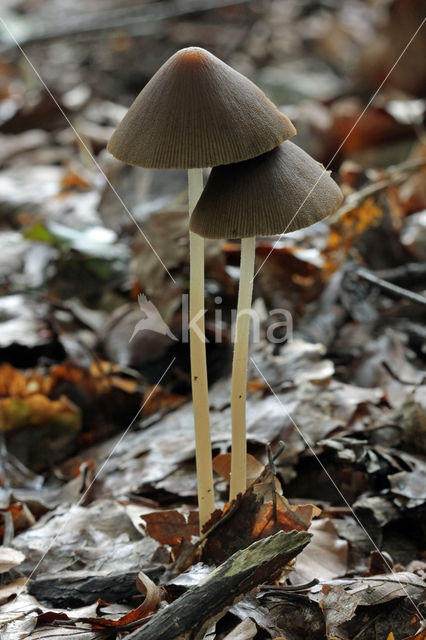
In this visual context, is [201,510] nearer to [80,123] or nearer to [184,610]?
[184,610]

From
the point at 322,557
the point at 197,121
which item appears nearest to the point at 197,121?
the point at 197,121

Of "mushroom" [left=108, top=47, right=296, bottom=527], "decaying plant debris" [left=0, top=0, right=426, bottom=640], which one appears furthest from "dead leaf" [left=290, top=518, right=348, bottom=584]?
"mushroom" [left=108, top=47, right=296, bottom=527]

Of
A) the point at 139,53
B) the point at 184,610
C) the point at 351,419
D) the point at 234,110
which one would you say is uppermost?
the point at 234,110

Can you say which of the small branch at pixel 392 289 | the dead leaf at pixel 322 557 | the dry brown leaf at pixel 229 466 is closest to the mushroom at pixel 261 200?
the dry brown leaf at pixel 229 466

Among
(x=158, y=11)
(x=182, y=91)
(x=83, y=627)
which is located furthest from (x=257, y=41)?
(x=83, y=627)

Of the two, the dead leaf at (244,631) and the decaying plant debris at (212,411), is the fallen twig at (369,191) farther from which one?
the dead leaf at (244,631)

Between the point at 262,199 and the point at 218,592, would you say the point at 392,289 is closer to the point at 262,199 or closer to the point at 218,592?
the point at 262,199

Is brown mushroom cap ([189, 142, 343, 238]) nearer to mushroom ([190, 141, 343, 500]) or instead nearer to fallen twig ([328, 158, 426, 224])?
mushroom ([190, 141, 343, 500])

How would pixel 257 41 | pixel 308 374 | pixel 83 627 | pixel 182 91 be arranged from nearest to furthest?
pixel 182 91 → pixel 83 627 → pixel 308 374 → pixel 257 41
